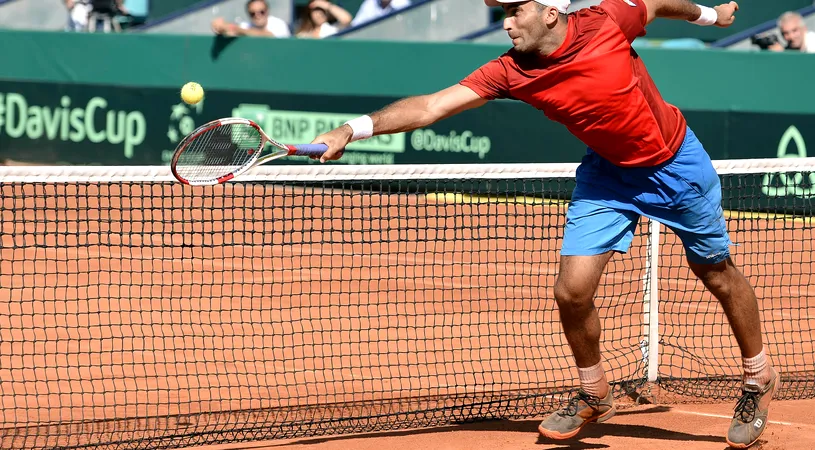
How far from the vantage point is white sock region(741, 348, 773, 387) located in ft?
16.1

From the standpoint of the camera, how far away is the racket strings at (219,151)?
433 cm

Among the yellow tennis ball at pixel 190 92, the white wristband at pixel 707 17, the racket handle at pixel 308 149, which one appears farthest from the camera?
the yellow tennis ball at pixel 190 92

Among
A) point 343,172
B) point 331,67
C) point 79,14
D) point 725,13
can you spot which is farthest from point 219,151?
point 79,14

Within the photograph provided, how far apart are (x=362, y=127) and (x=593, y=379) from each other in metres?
1.44

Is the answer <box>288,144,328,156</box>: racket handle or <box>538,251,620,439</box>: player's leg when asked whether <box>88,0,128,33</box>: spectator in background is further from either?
<box>288,144,328,156</box>: racket handle

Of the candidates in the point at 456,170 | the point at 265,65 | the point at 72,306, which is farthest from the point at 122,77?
the point at 456,170

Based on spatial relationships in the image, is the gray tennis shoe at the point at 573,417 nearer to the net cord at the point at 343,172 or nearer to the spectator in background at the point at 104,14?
the net cord at the point at 343,172

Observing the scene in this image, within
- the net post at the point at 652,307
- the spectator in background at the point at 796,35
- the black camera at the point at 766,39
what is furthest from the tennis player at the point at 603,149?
the black camera at the point at 766,39

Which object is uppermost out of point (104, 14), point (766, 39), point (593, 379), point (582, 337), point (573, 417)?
point (104, 14)

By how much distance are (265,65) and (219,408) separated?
8.60 m

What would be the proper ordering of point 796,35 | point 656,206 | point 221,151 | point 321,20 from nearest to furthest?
point 221,151 < point 656,206 < point 796,35 < point 321,20

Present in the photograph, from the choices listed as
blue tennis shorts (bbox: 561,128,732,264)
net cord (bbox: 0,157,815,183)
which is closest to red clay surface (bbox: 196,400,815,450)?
blue tennis shorts (bbox: 561,128,732,264)

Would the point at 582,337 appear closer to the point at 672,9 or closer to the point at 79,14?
the point at 672,9

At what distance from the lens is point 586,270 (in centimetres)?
462
